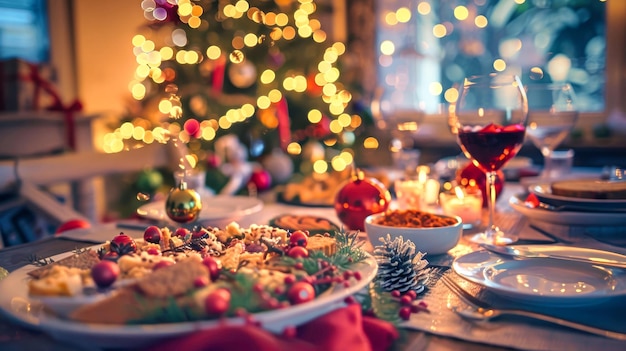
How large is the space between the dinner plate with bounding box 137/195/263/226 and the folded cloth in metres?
0.59

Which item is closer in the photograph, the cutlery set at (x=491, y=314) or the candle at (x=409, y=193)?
the cutlery set at (x=491, y=314)

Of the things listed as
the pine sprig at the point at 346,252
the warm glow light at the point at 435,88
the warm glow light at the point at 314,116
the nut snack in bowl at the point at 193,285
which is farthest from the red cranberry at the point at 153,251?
the warm glow light at the point at 435,88

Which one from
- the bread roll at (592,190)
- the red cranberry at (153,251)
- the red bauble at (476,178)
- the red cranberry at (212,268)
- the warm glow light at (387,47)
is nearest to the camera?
the red cranberry at (212,268)

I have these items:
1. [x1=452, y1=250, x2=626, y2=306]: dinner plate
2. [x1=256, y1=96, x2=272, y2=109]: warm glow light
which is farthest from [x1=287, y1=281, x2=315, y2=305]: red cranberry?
[x1=256, y1=96, x2=272, y2=109]: warm glow light

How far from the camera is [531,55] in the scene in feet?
11.6

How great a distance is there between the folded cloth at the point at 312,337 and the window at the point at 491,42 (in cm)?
268

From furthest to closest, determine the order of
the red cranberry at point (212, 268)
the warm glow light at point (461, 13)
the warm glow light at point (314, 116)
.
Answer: the warm glow light at point (461, 13), the warm glow light at point (314, 116), the red cranberry at point (212, 268)

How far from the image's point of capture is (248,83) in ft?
11.6

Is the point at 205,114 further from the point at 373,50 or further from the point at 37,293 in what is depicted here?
the point at 37,293

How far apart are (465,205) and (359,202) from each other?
221 millimetres

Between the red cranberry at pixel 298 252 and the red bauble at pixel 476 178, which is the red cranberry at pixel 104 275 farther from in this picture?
the red bauble at pixel 476 178

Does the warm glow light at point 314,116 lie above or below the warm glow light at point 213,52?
below

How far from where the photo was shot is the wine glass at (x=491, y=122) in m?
1.01

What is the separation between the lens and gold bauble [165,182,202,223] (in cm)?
107
